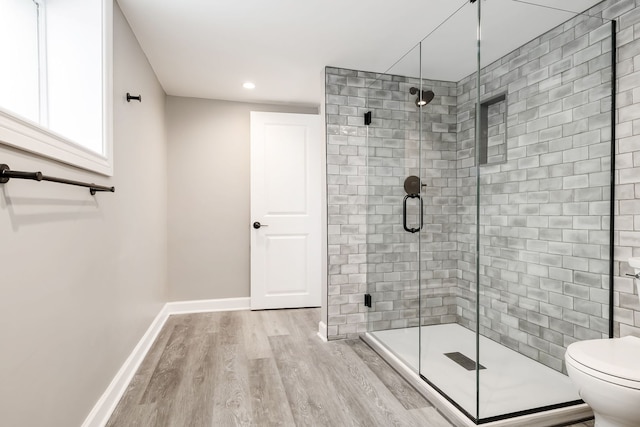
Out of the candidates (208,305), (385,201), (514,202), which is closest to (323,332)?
(385,201)

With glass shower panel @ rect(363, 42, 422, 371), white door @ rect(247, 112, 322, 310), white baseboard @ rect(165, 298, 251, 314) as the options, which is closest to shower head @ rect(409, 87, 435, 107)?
glass shower panel @ rect(363, 42, 422, 371)

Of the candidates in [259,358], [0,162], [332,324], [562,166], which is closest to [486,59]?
[562,166]

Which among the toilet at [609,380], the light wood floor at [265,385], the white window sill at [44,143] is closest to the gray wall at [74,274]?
the white window sill at [44,143]

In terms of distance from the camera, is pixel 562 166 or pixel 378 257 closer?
pixel 562 166

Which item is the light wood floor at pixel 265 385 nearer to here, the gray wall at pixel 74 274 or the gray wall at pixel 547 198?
the gray wall at pixel 74 274

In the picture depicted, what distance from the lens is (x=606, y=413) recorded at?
1453 mm

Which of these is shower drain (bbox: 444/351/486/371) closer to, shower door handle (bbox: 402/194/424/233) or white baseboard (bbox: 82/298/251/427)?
shower door handle (bbox: 402/194/424/233)

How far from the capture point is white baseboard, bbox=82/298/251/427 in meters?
1.75

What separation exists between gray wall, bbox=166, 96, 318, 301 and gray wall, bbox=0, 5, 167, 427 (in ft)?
3.03

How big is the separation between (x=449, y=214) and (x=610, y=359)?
3.06 ft

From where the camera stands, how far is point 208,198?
383 centimetres

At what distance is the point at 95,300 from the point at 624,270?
270 cm

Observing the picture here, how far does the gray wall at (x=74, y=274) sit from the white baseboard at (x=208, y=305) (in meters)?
0.97

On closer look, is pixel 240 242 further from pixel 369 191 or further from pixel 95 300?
pixel 95 300
